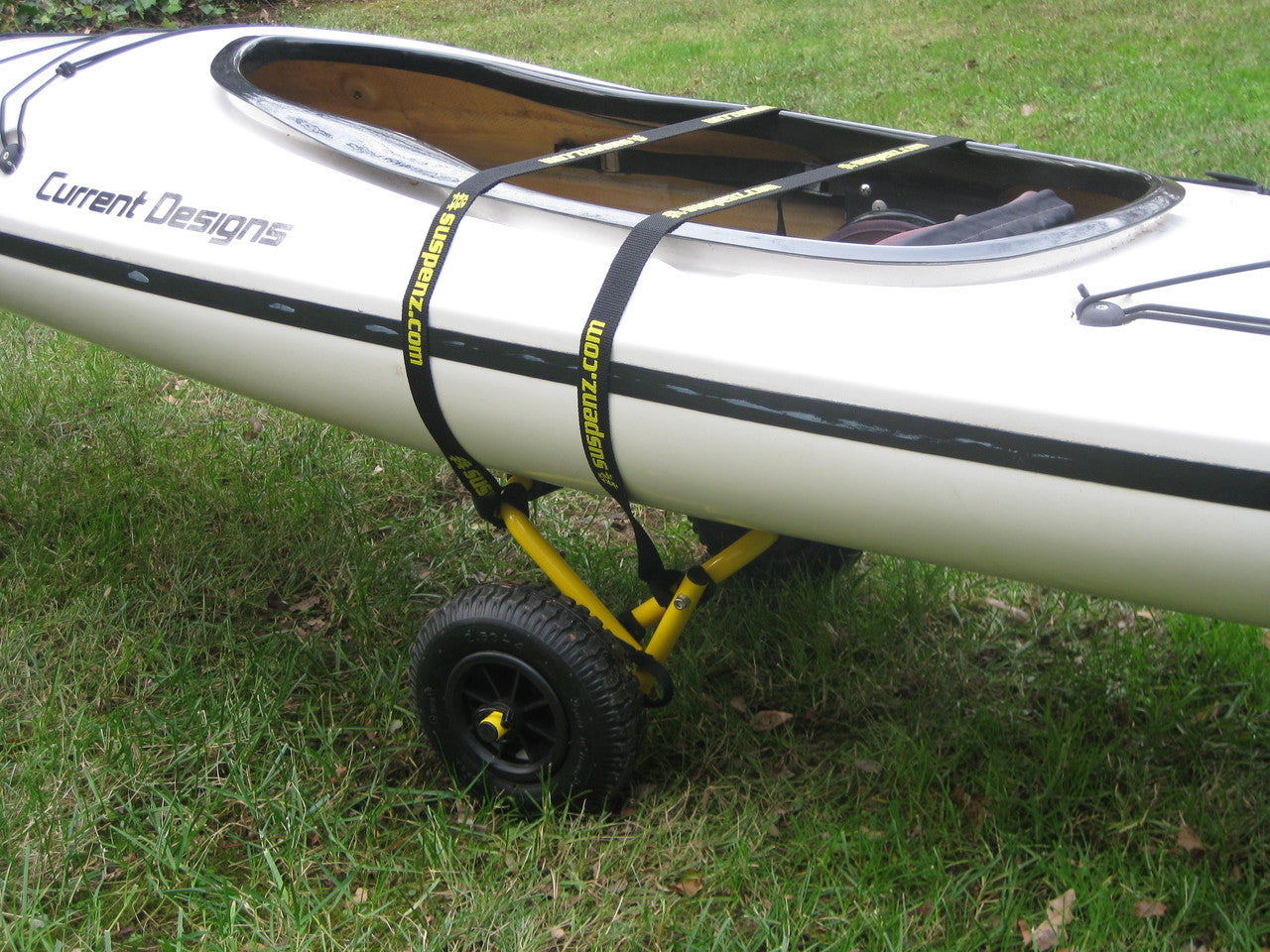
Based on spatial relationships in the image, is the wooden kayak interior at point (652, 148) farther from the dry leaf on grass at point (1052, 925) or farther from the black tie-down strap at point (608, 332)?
the dry leaf on grass at point (1052, 925)

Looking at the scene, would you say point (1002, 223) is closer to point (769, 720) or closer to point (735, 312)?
point (735, 312)

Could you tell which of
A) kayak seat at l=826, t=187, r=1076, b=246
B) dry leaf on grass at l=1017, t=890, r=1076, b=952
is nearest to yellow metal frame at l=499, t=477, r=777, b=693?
kayak seat at l=826, t=187, r=1076, b=246

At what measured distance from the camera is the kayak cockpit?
2.51 m

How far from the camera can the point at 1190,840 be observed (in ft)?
7.12

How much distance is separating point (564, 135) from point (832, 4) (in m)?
6.93

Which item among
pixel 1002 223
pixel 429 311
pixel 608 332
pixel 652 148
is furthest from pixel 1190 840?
pixel 652 148

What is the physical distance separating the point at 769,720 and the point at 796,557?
452 mm

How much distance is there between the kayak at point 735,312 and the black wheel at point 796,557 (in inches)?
28.3

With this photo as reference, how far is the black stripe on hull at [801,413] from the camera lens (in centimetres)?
166

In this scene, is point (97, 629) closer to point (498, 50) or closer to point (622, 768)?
point (622, 768)

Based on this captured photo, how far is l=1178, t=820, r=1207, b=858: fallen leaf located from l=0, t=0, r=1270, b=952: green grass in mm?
13

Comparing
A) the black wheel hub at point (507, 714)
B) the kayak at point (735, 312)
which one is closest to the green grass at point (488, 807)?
the black wheel hub at point (507, 714)

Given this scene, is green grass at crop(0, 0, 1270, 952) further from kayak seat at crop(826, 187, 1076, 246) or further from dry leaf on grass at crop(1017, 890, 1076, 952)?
kayak seat at crop(826, 187, 1076, 246)

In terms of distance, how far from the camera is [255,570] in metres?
3.14
